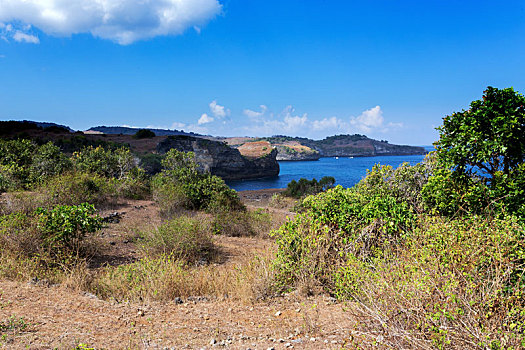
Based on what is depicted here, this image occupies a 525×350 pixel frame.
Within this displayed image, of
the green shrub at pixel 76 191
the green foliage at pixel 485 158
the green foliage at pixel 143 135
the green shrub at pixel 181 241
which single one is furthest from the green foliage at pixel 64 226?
the green foliage at pixel 143 135

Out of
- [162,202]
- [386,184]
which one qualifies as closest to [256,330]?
[386,184]

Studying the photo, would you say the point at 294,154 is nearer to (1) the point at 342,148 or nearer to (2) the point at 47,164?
(1) the point at 342,148

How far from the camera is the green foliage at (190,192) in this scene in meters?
14.6

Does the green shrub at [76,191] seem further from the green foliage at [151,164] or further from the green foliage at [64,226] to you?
the green foliage at [151,164]

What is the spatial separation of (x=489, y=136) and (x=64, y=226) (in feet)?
29.2

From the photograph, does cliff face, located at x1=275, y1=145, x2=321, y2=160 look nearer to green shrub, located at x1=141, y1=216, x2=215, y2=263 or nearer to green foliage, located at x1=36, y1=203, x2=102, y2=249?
green shrub, located at x1=141, y1=216, x2=215, y2=263

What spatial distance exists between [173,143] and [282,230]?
193ft

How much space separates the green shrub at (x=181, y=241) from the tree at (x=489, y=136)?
5996mm

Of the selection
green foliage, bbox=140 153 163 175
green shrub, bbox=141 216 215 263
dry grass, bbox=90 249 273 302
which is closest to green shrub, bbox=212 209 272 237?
green shrub, bbox=141 216 215 263

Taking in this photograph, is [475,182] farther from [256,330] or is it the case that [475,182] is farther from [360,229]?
[256,330]

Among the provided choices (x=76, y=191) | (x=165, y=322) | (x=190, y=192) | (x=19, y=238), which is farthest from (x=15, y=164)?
(x=165, y=322)

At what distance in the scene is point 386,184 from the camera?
891cm

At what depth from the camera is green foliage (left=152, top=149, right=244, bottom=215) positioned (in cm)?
1459

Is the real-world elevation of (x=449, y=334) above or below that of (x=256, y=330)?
above
